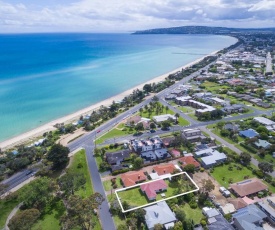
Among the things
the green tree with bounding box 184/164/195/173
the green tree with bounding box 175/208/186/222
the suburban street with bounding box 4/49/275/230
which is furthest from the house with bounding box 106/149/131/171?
the green tree with bounding box 175/208/186/222

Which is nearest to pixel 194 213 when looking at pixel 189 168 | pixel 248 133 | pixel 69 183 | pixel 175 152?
pixel 189 168

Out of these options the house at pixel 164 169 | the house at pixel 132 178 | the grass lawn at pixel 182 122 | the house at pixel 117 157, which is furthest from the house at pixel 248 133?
the house at pixel 132 178

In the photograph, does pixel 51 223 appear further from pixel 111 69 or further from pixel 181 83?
pixel 111 69

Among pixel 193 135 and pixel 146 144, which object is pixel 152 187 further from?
pixel 193 135

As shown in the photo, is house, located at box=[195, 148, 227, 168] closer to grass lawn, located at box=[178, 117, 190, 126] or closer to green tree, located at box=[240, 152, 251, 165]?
green tree, located at box=[240, 152, 251, 165]

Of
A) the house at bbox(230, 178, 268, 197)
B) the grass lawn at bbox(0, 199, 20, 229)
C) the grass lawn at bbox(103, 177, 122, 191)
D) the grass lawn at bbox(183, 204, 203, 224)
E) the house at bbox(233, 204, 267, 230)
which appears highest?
the house at bbox(233, 204, 267, 230)

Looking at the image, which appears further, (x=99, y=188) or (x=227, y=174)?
(x=227, y=174)
